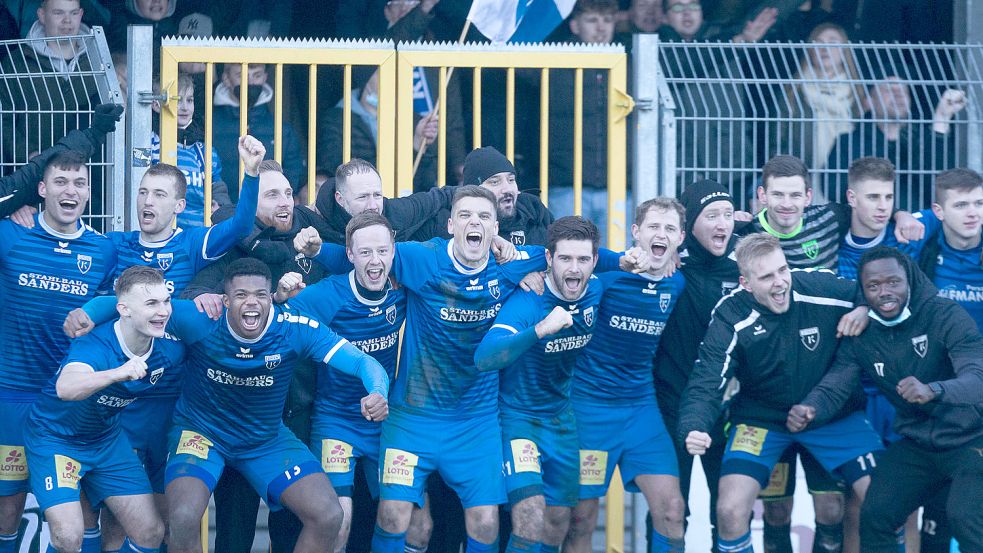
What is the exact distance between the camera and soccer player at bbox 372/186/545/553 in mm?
7387

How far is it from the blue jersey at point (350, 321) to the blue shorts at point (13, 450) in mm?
1496

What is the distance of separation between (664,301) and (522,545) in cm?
148

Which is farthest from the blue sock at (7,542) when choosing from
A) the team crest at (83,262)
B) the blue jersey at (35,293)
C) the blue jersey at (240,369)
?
the team crest at (83,262)

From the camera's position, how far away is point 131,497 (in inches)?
284

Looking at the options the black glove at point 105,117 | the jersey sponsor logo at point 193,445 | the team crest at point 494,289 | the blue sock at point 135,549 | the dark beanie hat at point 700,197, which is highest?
the black glove at point 105,117

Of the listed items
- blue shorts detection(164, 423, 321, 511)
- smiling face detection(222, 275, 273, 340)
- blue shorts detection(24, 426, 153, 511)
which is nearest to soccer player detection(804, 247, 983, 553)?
blue shorts detection(164, 423, 321, 511)

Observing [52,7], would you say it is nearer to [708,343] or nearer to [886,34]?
[708,343]

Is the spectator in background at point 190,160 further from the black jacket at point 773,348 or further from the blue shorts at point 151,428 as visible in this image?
the black jacket at point 773,348

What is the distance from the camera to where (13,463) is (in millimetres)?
7426

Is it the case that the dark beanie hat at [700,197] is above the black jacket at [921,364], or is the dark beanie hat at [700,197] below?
above

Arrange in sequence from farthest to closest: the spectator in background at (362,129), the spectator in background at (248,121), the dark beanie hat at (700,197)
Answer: the spectator in background at (362,129), the spectator in background at (248,121), the dark beanie hat at (700,197)

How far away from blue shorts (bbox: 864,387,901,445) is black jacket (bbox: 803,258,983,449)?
524 mm

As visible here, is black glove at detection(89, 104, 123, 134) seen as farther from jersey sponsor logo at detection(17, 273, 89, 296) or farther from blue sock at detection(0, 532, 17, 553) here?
blue sock at detection(0, 532, 17, 553)

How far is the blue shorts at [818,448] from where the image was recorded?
7.48 meters
